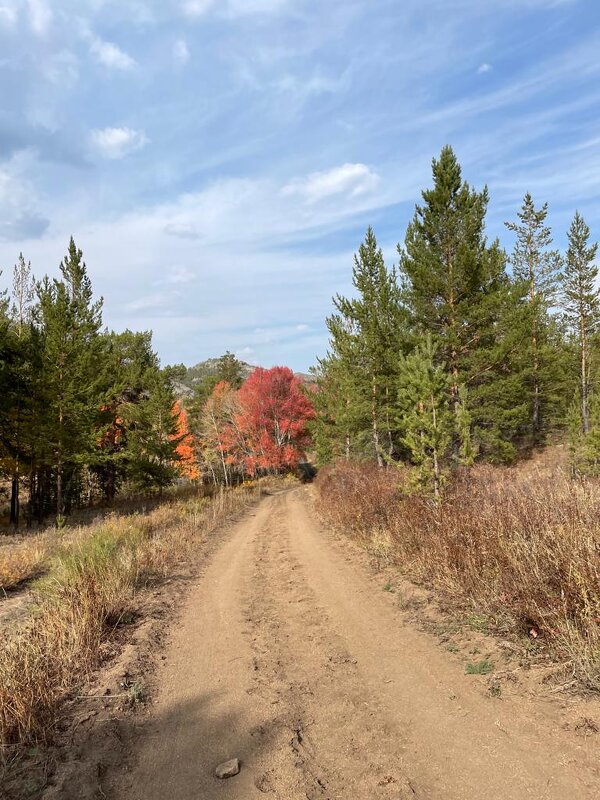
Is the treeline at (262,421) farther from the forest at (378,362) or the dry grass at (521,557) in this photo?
the dry grass at (521,557)

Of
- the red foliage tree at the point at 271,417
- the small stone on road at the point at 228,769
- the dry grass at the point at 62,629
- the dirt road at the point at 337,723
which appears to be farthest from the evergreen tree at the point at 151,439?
the small stone on road at the point at 228,769

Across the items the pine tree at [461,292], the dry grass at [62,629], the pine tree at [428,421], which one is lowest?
the dry grass at [62,629]

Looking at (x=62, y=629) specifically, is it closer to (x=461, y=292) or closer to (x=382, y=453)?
(x=382, y=453)

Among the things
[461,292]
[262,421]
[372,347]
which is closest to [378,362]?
[372,347]

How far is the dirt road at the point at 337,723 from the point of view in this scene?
3.23 metres

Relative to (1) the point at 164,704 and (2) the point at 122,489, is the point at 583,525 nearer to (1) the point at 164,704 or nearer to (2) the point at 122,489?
(1) the point at 164,704

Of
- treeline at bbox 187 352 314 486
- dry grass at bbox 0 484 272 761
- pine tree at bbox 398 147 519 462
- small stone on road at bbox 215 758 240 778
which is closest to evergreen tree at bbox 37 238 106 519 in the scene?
dry grass at bbox 0 484 272 761

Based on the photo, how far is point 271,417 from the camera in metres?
46.0

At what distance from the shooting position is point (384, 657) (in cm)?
538

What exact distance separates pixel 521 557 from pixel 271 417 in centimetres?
4079

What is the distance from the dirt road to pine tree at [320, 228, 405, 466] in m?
16.1

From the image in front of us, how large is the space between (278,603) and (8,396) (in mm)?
16963

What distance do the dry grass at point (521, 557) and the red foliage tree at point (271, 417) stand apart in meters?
35.0

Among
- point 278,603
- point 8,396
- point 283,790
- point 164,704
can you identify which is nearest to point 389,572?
point 278,603
